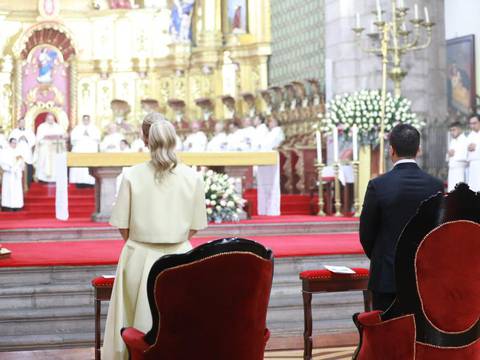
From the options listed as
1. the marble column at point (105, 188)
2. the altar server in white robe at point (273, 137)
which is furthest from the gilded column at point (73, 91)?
the marble column at point (105, 188)

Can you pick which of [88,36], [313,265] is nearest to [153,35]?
[88,36]

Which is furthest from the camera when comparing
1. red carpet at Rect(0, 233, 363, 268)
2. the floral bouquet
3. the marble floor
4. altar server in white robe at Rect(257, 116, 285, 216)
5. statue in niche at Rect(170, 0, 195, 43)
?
statue in niche at Rect(170, 0, 195, 43)

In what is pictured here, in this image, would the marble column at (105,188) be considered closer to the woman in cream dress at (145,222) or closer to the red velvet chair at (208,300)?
the woman in cream dress at (145,222)

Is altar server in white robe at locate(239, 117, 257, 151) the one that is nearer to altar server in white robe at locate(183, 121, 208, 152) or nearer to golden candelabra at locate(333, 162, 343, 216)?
altar server in white robe at locate(183, 121, 208, 152)

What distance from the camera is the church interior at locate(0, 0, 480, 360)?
420 centimetres

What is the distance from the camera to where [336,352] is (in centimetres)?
646

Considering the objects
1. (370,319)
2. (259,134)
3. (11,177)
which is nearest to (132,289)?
(370,319)

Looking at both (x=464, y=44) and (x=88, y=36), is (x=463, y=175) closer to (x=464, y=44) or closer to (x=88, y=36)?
(x=464, y=44)

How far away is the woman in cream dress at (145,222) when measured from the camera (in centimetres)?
458

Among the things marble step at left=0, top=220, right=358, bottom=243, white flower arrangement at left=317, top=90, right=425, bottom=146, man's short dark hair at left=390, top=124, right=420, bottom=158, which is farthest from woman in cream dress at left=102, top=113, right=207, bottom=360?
white flower arrangement at left=317, top=90, right=425, bottom=146

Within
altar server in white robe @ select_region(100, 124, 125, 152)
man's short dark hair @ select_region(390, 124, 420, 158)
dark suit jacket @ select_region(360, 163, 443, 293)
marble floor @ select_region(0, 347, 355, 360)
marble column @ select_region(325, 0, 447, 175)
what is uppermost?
marble column @ select_region(325, 0, 447, 175)

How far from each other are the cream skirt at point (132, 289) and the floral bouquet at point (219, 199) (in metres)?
7.06

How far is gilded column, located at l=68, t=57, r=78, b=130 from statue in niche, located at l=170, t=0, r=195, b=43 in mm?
2160

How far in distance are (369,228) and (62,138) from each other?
40.9 ft
